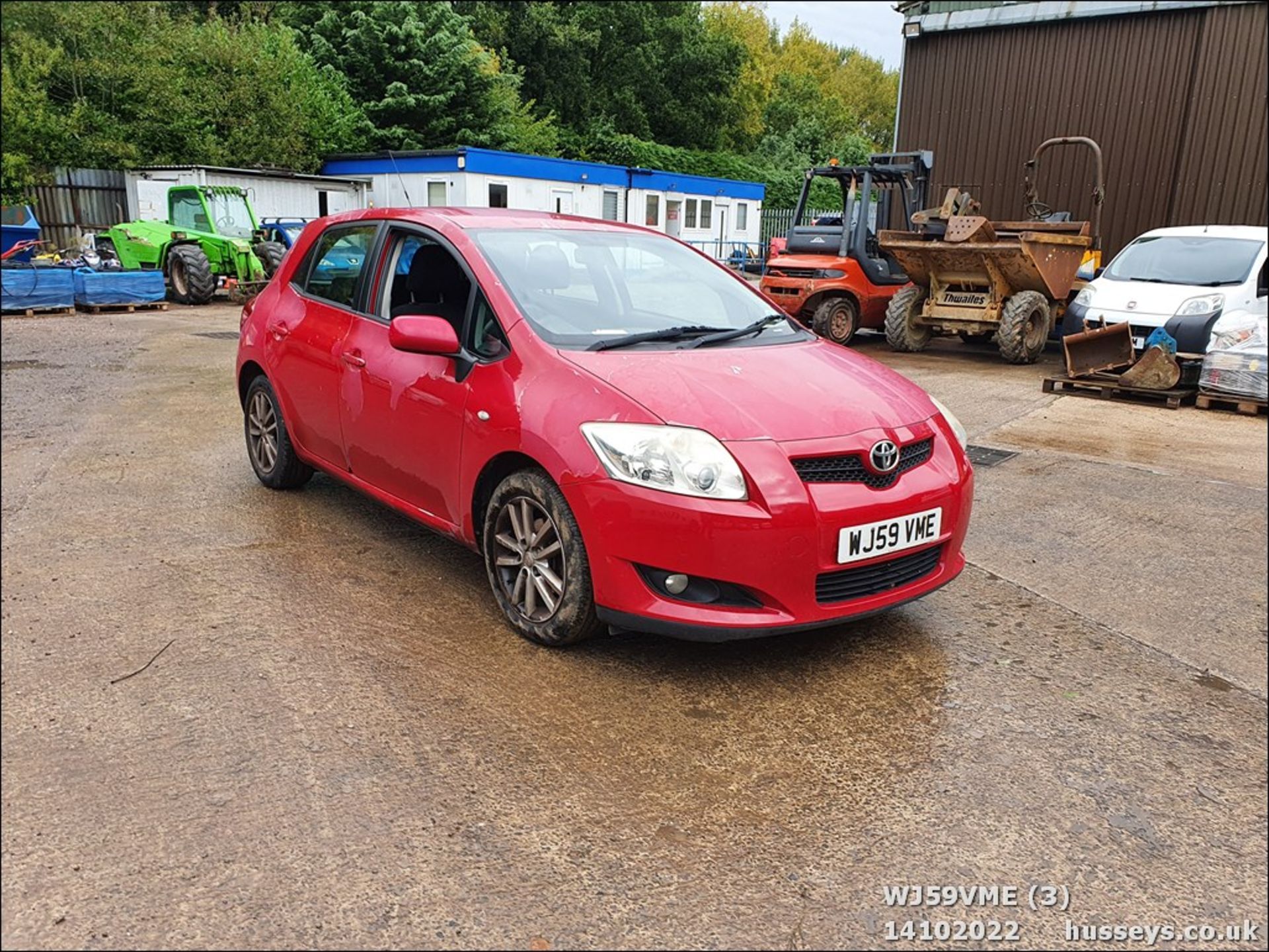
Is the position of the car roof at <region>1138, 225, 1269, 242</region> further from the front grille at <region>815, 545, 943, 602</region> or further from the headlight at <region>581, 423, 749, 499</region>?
the headlight at <region>581, 423, 749, 499</region>

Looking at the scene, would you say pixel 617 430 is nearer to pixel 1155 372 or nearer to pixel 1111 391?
pixel 1155 372

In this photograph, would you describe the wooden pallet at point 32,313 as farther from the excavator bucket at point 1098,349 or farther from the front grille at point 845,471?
the excavator bucket at point 1098,349

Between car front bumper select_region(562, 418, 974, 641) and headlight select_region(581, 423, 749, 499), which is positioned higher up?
headlight select_region(581, 423, 749, 499)

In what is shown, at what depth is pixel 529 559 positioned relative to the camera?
3.55 meters

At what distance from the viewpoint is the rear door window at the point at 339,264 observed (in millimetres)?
4664

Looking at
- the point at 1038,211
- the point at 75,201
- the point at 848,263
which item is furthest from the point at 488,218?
the point at 1038,211

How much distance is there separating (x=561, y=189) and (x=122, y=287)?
16807mm

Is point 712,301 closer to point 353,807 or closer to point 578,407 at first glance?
point 578,407

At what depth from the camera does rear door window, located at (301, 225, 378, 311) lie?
466 centimetres

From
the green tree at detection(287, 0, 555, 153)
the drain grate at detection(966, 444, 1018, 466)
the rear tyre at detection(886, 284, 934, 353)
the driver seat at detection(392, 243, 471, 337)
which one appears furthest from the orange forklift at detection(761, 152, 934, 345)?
the green tree at detection(287, 0, 555, 153)

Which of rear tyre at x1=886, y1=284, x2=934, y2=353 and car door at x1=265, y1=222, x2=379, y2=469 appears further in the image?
rear tyre at x1=886, y1=284, x2=934, y2=353

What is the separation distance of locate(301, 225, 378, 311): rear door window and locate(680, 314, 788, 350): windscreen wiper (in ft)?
5.69

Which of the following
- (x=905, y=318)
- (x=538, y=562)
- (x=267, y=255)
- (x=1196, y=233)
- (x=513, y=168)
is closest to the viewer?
(x=538, y=562)

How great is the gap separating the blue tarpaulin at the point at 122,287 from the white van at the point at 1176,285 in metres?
11.4
